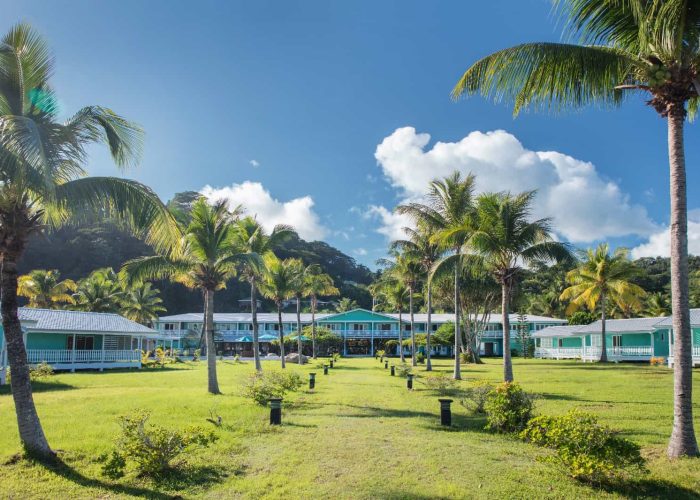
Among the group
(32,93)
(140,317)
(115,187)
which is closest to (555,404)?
(115,187)

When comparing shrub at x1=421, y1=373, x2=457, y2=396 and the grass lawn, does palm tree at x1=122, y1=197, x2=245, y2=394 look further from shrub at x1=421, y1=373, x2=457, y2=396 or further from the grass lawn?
shrub at x1=421, y1=373, x2=457, y2=396

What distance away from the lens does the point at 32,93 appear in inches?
355

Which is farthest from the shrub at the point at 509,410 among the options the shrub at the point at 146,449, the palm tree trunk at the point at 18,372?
the palm tree trunk at the point at 18,372

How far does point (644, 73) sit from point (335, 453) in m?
8.62

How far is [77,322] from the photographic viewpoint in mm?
33344

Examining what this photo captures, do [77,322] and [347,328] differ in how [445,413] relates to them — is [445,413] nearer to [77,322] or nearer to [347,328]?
[77,322]

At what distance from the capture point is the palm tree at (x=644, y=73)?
27.1ft

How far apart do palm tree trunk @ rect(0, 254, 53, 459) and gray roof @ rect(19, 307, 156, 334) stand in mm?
23134

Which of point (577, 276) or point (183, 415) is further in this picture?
point (577, 276)

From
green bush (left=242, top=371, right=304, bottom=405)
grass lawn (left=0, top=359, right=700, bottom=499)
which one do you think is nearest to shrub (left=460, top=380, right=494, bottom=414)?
grass lawn (left=0, top=359, right=700, bottom=499)

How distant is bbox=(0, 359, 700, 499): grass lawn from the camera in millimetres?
7207

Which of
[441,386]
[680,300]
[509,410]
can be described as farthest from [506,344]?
[680,300]

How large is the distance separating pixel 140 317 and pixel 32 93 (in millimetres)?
49997

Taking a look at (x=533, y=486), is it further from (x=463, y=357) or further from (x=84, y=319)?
(x=463, y=357)
